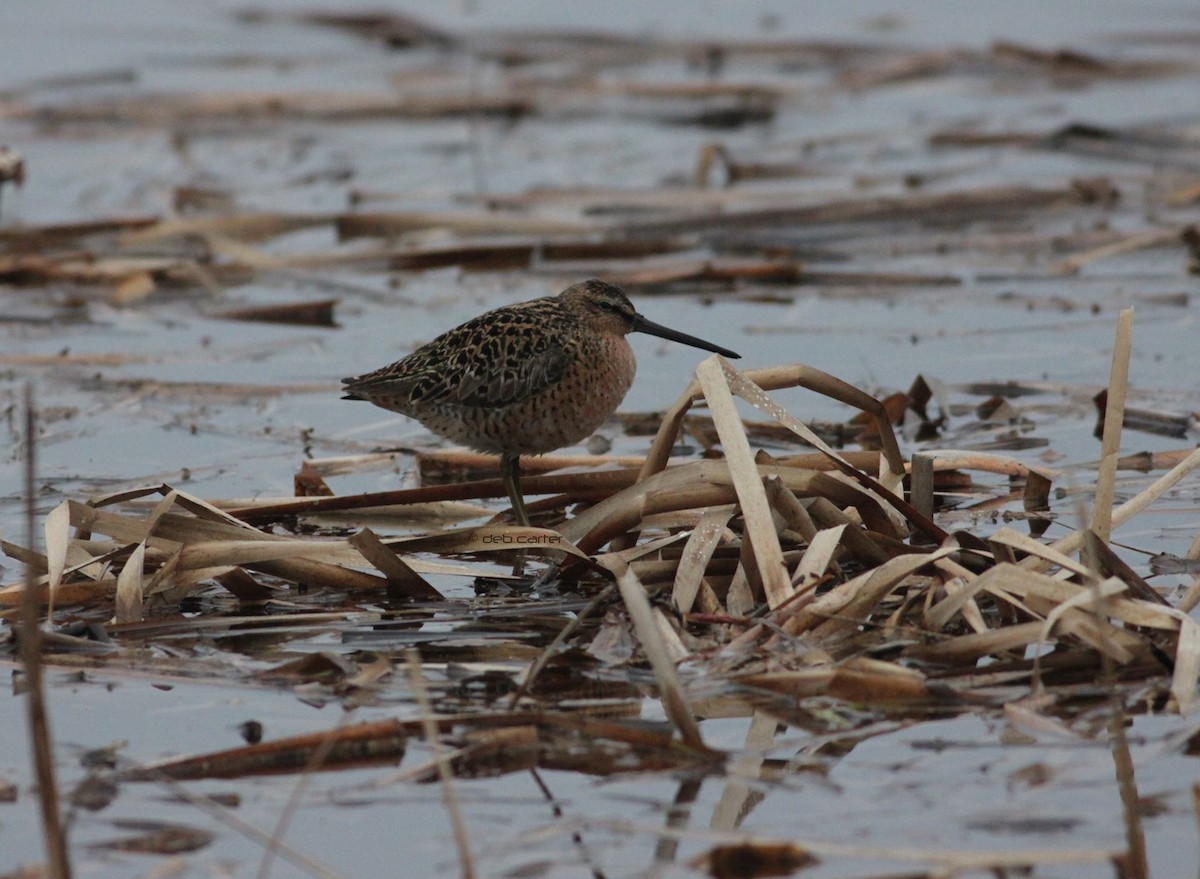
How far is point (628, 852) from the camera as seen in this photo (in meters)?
3.21

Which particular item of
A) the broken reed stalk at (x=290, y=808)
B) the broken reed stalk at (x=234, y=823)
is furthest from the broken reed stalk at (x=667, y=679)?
the broken reed stalk at (x=234, y=823)

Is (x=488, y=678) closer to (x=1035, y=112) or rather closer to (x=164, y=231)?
(x=164, y=231)

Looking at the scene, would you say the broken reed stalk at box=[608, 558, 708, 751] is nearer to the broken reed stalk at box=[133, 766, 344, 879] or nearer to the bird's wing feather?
the broken reed stalk at box=[133, 766, 344, 879]

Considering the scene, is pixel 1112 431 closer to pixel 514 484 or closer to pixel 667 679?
pixel 667 679

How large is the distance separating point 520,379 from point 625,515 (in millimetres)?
865

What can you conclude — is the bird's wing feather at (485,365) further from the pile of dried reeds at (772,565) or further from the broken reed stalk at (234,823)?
the broken reed stalk at (234,823)

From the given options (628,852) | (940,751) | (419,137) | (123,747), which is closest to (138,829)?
(123,747)

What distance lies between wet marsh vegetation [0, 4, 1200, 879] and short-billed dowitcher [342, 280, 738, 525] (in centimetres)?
22

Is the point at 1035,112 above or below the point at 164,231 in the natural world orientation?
above

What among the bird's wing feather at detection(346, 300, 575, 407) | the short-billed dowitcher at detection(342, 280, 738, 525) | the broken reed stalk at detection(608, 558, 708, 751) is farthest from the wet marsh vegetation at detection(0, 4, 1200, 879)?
the bird's wing feather at detection(346, 300, 575, 407)

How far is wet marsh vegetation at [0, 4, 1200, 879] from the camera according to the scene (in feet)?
11.0

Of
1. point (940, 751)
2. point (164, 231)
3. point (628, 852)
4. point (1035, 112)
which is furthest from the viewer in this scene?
point (1035, 112)

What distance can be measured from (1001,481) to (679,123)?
8099 millimetres

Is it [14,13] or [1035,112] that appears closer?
[1035,112]
